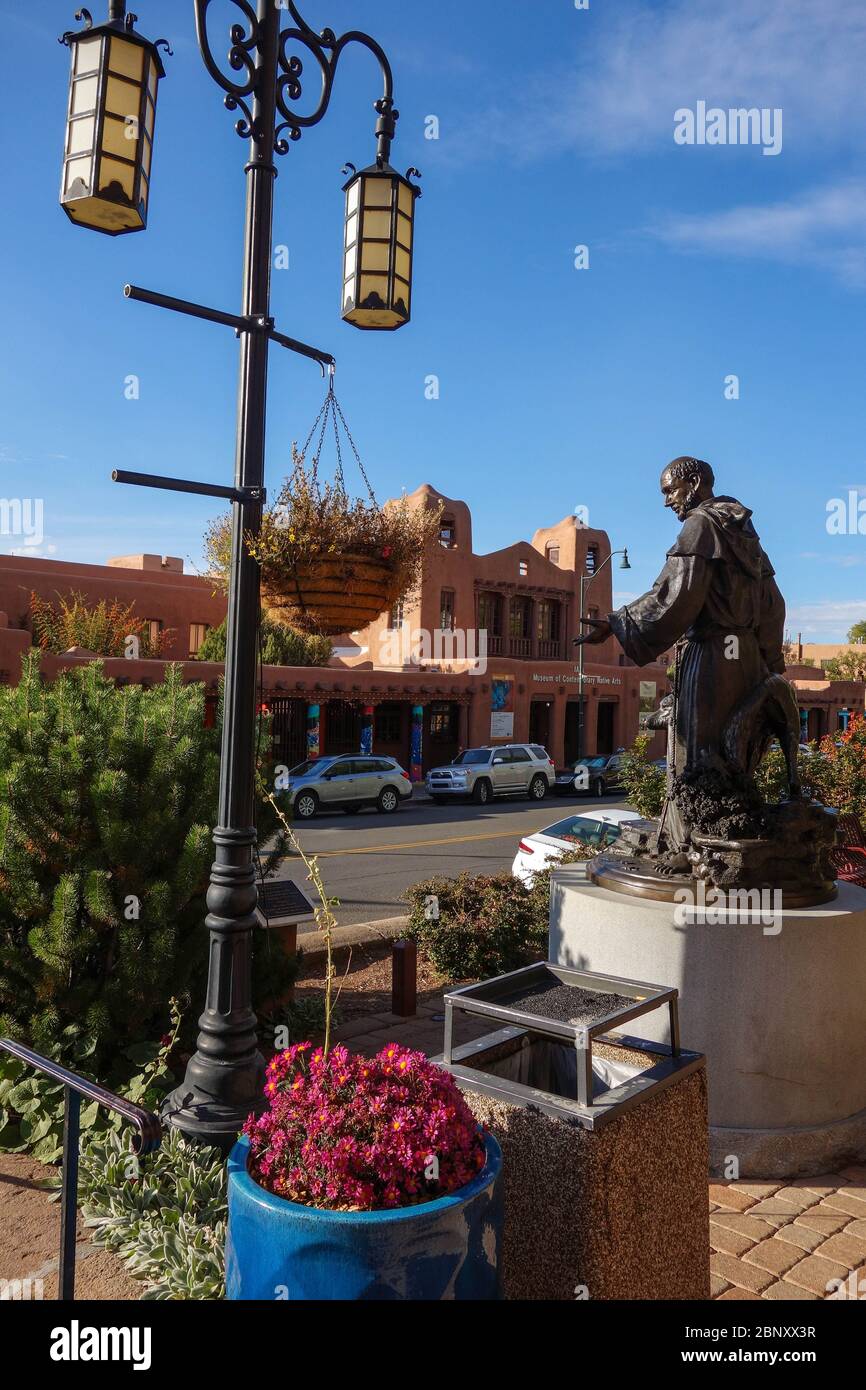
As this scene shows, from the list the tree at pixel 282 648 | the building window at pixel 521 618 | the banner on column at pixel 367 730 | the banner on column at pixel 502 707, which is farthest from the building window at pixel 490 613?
the banner on column at pixel 367 730

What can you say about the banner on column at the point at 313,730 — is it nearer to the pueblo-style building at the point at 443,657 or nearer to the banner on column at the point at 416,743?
the pueblo-style building at the point at 443,657

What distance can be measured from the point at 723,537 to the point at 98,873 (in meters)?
3.80

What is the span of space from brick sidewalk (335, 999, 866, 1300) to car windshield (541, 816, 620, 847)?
22.1ft

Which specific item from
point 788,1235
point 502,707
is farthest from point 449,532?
point 788,1235

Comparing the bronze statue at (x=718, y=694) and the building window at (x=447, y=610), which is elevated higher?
the building window at (x=447, y=610)

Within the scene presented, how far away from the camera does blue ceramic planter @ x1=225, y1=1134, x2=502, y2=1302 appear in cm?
222

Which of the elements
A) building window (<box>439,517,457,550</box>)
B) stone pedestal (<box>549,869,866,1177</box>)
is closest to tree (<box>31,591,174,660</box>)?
building window (<box>439,517,457,550</box>)

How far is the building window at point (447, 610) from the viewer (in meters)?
34.4

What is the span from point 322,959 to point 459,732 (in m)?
24.9

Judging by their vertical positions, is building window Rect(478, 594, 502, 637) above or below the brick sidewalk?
above

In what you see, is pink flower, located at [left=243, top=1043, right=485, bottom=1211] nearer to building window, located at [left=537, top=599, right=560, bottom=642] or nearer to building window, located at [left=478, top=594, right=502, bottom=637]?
building window, located at [left=478, top=594, right=502, bottom=637]

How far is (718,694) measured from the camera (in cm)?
520

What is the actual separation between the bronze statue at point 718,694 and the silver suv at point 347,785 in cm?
1711
